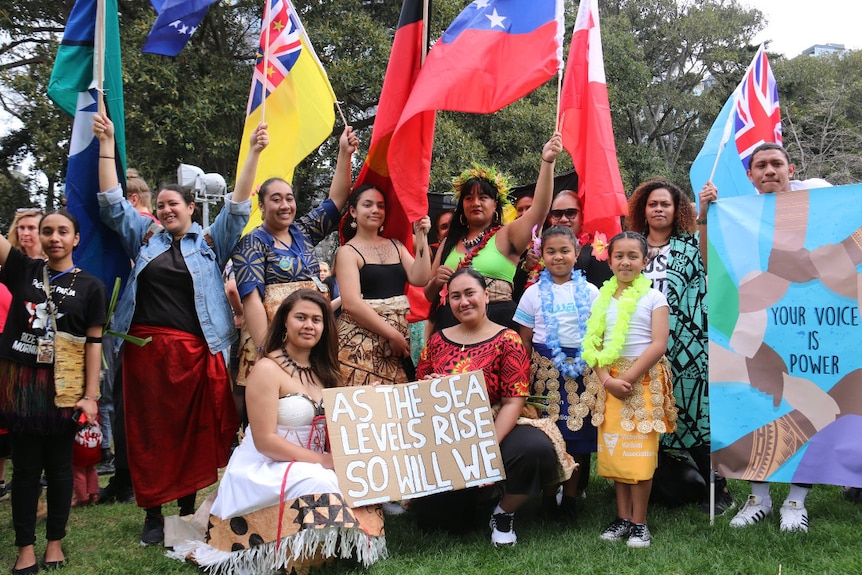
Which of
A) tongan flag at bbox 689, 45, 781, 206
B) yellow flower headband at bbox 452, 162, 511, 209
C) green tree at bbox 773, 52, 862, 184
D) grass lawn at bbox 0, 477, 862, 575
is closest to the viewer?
grass lawn at bbox 0, 477, 862, 575

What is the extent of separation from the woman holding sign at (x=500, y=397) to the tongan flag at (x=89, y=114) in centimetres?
212

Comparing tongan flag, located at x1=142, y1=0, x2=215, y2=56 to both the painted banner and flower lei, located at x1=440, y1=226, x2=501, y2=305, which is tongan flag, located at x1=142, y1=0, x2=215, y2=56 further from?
the painted banner

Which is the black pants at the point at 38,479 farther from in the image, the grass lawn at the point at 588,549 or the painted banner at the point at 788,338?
the painted banner at the point at 788,338

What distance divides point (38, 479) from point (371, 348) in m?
1.96

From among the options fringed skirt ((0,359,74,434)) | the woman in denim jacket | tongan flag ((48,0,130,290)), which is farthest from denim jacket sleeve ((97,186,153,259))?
fringed skirt ((0,359,74,434))

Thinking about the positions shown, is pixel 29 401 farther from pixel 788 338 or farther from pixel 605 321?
pixel 788 338

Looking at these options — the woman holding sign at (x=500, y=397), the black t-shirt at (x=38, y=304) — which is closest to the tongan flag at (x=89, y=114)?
the black t-shirt at (x=38, y=304)

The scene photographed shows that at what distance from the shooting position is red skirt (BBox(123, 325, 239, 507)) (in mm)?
4406

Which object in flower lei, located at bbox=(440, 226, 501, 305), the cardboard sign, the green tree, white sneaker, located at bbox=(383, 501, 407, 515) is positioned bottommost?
white sneaker, located at bbox=(383, 501, 407, 515)

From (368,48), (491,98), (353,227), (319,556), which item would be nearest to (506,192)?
(491,98)

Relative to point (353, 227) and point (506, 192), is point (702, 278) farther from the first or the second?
point (353, 227)

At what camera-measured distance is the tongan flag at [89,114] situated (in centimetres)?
459

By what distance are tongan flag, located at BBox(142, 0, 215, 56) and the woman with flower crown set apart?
204 cm

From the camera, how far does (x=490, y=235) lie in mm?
4879
